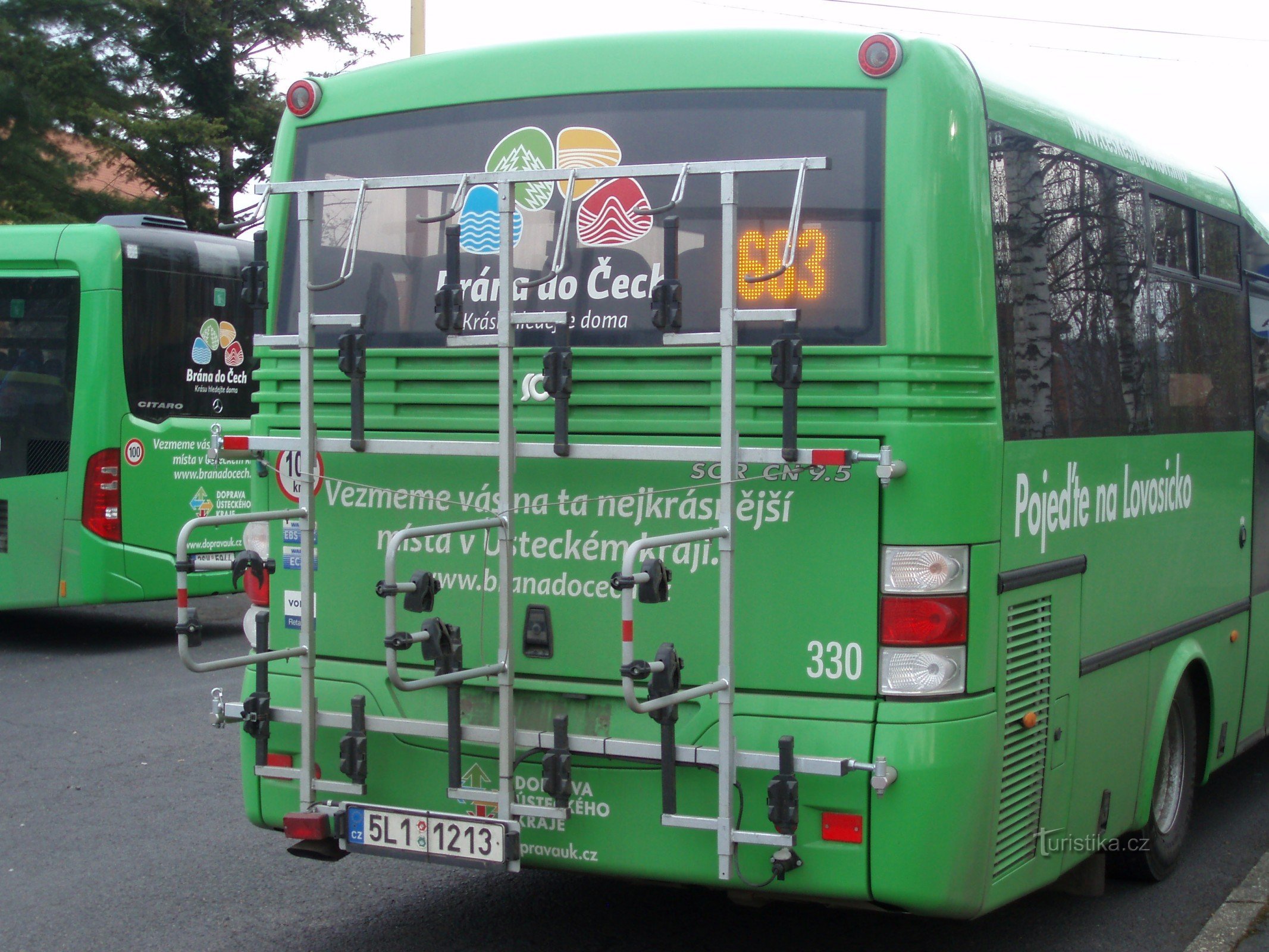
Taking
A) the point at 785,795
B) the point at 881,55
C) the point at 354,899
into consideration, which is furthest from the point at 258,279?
the point at 354,899

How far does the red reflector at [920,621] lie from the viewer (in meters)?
4.08

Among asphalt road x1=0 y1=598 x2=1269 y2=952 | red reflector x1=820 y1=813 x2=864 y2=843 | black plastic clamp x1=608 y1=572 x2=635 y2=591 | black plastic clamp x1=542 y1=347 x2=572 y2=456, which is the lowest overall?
asphalt road x1=0 y1=598 x2=1269 y2=952

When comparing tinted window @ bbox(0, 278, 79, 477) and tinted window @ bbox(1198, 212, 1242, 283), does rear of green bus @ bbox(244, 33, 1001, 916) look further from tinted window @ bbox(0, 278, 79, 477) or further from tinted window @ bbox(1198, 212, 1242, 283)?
tinted window @ bbox(0, 278, 79, 477)

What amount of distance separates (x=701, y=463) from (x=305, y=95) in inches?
80.4

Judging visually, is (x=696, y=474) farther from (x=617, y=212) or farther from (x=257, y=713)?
(x=257, y=713)

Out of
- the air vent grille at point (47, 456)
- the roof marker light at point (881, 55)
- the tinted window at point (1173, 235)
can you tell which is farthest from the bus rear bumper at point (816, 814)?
the air vent grille at point (47, 456)

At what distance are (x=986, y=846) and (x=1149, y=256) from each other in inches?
102

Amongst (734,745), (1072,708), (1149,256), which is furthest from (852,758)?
(1149,256)

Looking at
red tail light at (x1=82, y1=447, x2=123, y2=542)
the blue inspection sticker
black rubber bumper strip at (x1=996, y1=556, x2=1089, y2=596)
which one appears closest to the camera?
black rubber bumper strip at (x1=996, y1=556, x2=1089, y2=596)

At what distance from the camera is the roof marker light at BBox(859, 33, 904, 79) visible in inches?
163

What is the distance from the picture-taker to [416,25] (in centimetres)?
1647

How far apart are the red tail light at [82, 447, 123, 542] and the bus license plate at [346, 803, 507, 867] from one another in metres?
7.35

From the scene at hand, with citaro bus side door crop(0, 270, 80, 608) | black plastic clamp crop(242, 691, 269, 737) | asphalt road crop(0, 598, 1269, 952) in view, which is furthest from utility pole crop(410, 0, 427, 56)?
black plastic clamp crop(242, 691, 269, 737)

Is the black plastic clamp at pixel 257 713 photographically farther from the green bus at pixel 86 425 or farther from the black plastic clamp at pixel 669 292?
the green bus at pixel 86 425
